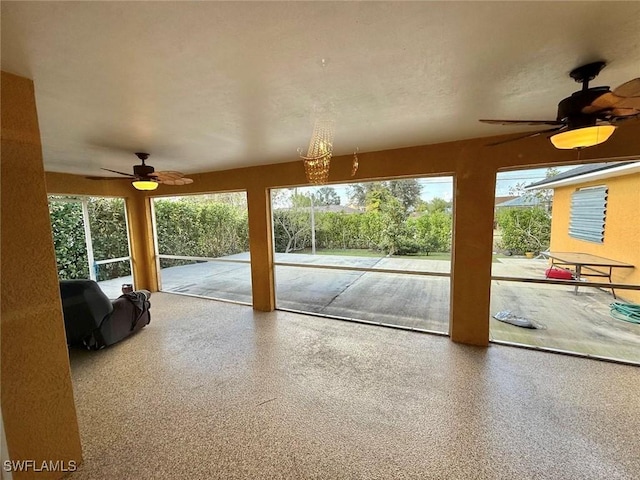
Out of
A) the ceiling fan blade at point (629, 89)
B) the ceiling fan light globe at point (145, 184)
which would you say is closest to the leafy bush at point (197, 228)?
the ceiling fan light globe at point (145, 184)

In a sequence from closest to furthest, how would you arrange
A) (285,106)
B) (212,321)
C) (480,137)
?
1. (285,106)
2. (480,137)
3. (212,321)

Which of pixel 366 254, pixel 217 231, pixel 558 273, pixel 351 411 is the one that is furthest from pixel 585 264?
pixel 217 231

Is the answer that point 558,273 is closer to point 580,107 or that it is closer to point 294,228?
point 580,107

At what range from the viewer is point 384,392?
7.73 ft

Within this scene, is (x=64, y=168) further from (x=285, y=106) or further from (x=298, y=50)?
(x=298, y=50)

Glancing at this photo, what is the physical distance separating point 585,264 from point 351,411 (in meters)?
3.53

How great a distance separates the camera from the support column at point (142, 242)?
222 inches

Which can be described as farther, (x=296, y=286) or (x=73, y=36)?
(x=296, y=286)

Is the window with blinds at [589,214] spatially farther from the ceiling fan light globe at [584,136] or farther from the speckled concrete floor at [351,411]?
the ceiling fan light globe at [584,136]

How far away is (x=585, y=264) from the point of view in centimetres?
341

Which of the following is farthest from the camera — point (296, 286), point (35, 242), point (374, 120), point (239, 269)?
point (239, 269)

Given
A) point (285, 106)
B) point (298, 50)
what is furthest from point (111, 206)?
point (298, 50)

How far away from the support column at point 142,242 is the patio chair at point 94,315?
2.44 metres

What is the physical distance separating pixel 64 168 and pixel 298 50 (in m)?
4.79
